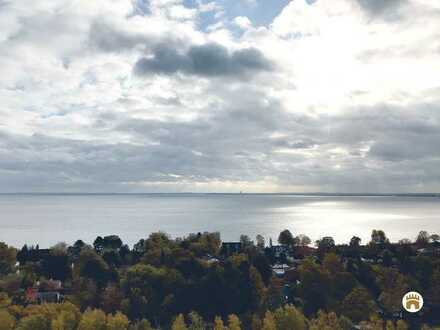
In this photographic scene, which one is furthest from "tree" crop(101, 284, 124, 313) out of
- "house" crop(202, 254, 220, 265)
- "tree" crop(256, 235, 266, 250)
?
"tree" crop(256, 235, 266, 250)

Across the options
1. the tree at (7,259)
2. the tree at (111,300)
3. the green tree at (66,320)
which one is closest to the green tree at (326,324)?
the green tree at (66,320)

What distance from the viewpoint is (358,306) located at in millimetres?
47000

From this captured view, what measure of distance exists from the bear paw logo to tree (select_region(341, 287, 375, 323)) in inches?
193

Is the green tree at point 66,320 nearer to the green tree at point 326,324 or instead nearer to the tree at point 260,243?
the green tree at point 326,324

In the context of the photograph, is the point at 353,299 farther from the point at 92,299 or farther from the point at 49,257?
the point at 49,257

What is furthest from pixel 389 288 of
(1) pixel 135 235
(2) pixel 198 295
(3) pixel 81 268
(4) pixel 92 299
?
(1) pixel 135 235

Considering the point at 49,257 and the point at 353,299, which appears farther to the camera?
the point at 49,257

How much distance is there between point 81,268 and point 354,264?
48.6m

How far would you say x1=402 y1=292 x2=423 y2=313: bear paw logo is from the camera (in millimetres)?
39669

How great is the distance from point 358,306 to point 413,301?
7.12 meters

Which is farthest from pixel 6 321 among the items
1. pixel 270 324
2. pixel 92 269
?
pixel 270 324

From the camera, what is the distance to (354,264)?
69.8m

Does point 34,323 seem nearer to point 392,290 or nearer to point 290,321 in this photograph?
point 290,321

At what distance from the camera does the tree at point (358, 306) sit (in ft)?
152
